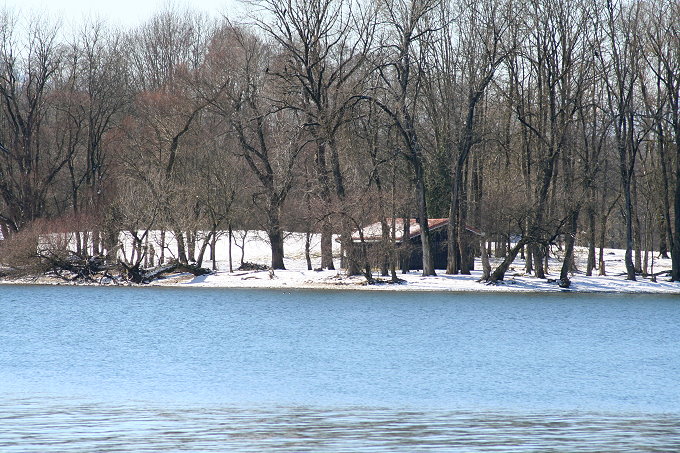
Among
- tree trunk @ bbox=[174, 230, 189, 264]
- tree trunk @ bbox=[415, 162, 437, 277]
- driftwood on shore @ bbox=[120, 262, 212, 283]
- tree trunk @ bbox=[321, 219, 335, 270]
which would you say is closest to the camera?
tree trunk @ bbox=[321, 219, 335, 270]

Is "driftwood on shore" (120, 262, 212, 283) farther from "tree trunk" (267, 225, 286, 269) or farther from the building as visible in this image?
the building

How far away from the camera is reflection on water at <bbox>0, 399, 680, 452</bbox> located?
524 inches

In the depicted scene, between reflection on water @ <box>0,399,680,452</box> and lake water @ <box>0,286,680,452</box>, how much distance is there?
40 millimetres

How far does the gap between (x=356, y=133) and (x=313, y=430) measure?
40.3 m

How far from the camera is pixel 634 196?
59.5m

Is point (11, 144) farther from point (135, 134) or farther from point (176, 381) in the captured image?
point (176, 381)

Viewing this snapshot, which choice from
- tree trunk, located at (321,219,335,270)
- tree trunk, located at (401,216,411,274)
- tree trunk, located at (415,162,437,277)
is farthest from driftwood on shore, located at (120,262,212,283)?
tree trunk, located at (415,162,437,277)

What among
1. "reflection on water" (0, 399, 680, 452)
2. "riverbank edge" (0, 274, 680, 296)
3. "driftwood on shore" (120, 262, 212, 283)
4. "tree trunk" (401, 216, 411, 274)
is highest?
"tree trunk" (401, 216, 411, 274)

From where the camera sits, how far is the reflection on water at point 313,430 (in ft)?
43.7

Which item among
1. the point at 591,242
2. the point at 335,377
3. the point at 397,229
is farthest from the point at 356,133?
the point at 335,377

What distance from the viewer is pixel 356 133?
177 feet

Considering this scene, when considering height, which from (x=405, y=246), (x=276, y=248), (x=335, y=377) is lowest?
(x=335, y=377)

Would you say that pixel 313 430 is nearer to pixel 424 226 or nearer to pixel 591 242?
pixel 424 226

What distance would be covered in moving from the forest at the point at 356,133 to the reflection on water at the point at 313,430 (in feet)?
111
